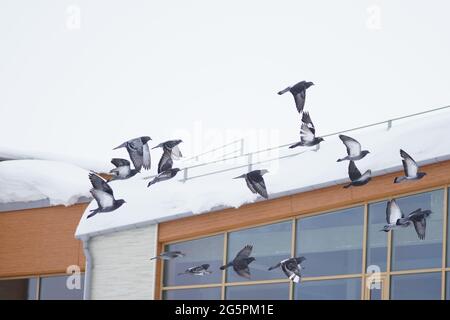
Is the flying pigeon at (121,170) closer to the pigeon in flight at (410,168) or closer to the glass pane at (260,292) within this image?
the glass pane at (260,292)

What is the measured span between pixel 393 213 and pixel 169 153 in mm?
3877

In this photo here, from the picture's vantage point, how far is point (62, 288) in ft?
82.6

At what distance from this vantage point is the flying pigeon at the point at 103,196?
21.7 meters

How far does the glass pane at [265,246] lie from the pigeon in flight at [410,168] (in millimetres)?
3102

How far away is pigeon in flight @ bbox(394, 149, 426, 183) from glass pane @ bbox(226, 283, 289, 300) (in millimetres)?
3522

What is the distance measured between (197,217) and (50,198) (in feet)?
15.3

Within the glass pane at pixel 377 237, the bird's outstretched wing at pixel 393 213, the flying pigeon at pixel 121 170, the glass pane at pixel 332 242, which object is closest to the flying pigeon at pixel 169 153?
the flying pigeon at pixel 121 170

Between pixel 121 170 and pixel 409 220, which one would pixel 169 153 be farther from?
pixel 409 220

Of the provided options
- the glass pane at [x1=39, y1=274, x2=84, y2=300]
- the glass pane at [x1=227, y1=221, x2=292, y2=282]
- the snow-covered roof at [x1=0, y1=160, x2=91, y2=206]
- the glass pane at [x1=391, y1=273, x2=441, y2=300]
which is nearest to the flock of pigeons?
the glass pane at [x1=227, y1=221, x2=292, y2=282]

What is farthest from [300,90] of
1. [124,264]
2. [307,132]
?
[124,264]

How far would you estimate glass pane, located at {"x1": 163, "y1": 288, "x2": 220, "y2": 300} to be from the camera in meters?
22.1

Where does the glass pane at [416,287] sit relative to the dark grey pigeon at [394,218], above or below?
below
